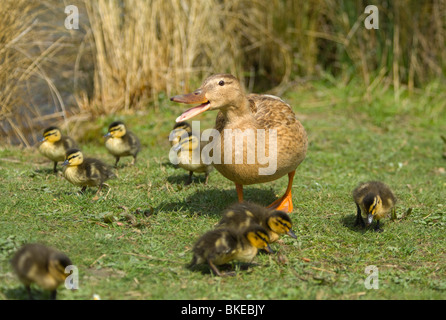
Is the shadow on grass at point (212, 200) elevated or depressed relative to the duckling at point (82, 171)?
depressed

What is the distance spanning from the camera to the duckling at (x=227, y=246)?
3.89 m

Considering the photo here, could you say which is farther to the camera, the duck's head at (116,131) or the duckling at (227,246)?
the duck's head at (116,131)

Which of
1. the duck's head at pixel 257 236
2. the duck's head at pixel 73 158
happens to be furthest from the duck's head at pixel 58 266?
the duck's head at pixel 73 158

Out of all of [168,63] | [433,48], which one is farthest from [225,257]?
[433,48]

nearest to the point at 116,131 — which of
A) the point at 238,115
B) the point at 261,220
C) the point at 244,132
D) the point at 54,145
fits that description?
the point at 54,145

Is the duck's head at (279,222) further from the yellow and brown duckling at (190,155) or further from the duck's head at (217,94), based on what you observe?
the yellow and brown duckling at (190,155)

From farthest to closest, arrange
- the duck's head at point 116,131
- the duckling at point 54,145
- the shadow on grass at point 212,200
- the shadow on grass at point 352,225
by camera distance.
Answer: the duck's head at point 116,131 → the duckling at point 54,145 → the shadow on grass at point 212,200 → the shadow on grass at point 352,225

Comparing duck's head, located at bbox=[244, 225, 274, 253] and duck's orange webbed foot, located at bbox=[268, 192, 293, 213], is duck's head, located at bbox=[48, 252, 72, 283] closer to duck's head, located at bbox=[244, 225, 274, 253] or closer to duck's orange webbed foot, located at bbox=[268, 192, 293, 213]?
duck's head, located at bbox=[244, 225, 274, 253]

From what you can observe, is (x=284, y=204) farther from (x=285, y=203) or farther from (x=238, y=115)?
(x=238, y=115)

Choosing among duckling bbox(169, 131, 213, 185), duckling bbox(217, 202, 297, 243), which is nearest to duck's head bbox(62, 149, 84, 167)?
duckling bbox(169, 131, 213, 185)

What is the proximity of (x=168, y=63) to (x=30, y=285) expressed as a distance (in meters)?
6.23

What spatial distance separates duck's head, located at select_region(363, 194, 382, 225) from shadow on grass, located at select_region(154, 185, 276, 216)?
4.60 ft

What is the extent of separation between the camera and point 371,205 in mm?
4727

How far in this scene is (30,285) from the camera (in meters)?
3.67
